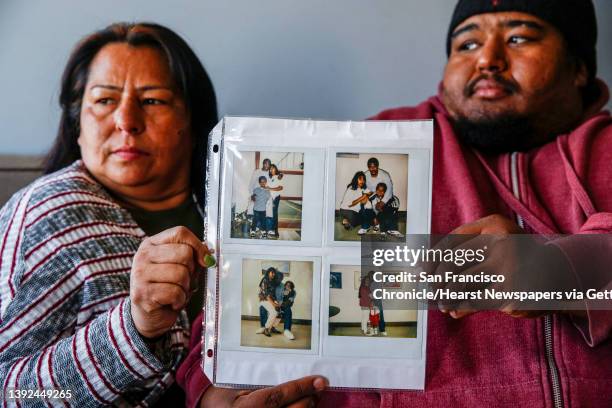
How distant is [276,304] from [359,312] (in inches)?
4.0

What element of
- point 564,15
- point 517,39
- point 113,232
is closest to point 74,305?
point 113,232

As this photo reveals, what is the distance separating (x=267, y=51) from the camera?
1179 millimetres

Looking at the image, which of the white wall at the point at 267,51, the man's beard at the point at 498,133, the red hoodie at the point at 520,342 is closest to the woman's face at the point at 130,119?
the white wall at the point at 267,51

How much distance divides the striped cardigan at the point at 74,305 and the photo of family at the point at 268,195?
0.69ft

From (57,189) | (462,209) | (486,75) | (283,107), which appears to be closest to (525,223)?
(462,209)

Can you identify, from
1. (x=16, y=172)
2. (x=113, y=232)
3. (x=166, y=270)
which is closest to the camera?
(x=166, y=270)

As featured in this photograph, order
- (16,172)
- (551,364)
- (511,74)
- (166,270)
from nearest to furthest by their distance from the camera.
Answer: (166,270), (551,364), (511,74), (16,172)

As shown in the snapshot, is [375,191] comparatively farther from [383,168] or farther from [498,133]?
[498,133]

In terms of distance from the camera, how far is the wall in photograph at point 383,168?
0.71 metres

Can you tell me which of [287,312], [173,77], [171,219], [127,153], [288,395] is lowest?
[288,395]

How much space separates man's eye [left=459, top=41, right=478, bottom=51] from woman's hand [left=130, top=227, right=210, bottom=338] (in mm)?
655

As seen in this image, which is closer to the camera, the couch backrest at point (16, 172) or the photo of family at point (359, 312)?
the photo of family at point (359, 312)

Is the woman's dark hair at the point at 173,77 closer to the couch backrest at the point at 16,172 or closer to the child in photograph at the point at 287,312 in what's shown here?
the couch backrest at the point at 16,172

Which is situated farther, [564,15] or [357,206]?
[564,15]
